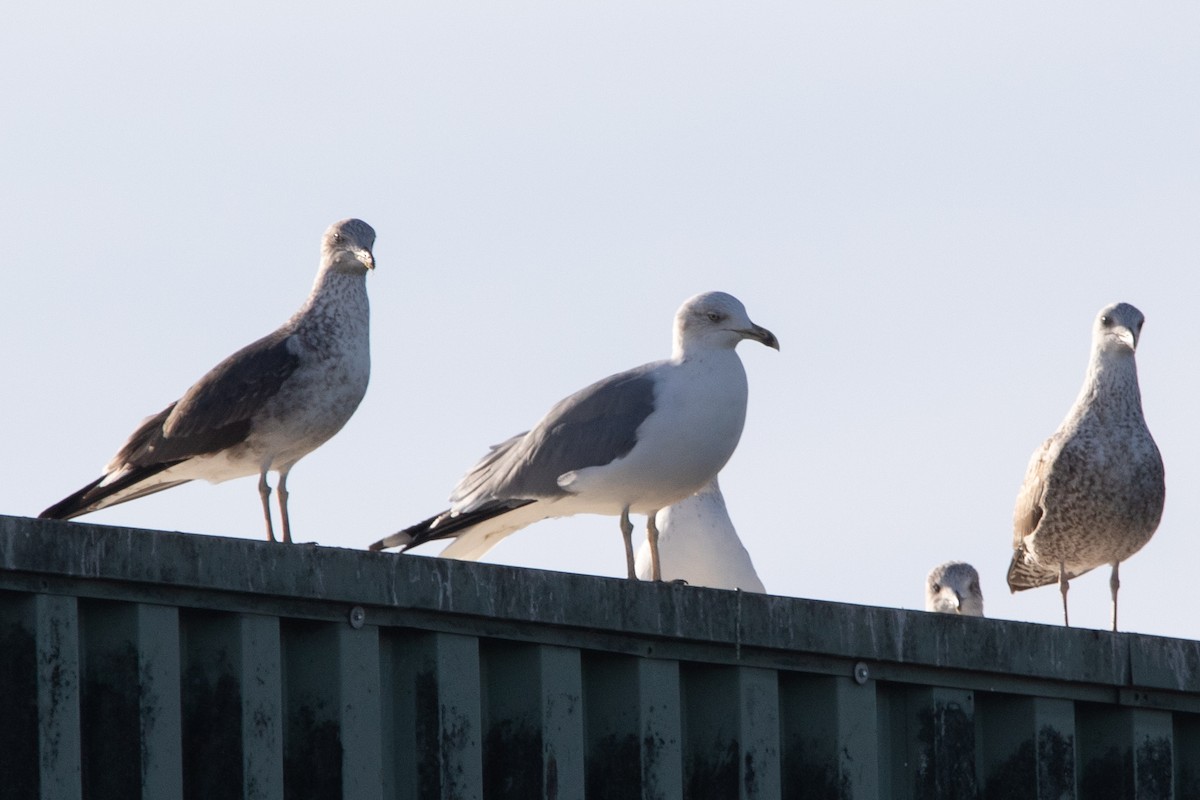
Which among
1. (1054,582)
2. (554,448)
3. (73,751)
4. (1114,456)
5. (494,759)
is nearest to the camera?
(73,751)

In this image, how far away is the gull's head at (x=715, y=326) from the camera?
11.4 metres

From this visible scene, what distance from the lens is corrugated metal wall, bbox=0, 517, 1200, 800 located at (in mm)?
8070

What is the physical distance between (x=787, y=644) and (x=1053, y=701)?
147 cm

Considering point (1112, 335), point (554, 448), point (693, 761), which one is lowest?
point (693, 761)

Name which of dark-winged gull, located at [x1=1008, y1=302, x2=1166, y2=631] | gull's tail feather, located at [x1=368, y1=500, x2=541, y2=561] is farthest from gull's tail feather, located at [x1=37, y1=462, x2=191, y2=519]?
dark-winged gull, located at [x1=1008, y1=302, x2=1166, y2=631]

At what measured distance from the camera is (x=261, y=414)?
11086 mm

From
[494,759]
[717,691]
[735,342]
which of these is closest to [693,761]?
[717,691]

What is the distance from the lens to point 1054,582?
1554 cm

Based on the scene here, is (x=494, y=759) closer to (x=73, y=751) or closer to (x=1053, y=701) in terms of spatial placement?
(x=73, y=751)

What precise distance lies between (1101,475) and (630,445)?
3987 mm

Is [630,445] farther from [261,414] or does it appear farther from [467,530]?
[261,414]

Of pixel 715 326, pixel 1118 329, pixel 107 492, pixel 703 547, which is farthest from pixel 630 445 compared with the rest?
pixel 1118 329

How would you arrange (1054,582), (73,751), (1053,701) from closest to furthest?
(73,751) < (1053,701) < (1054,582)

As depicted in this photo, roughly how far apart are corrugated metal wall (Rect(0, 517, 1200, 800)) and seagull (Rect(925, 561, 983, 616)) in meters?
4.82
